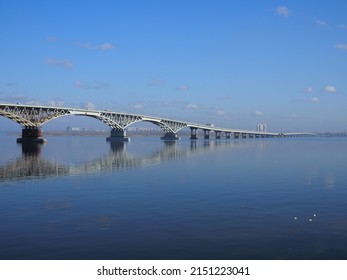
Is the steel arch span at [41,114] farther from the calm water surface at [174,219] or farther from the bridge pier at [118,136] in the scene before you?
the calm water surface at [174,219]

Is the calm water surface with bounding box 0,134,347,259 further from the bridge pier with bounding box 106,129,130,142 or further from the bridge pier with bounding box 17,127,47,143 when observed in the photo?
the bridge pier with bounding box 106,129,130,142

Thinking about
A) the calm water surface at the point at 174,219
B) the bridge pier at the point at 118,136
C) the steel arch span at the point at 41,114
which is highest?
the steel arch span at the point at 41,114

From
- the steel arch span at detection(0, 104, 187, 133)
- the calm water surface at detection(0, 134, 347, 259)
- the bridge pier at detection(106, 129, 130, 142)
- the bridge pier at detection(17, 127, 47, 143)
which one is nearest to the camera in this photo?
the calm water surface at detection(0, 134, 347, 259)

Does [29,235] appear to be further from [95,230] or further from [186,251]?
[186,251]

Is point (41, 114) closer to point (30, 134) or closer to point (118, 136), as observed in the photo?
point (30, 134)

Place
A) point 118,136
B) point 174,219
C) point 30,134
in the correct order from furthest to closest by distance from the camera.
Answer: point 118,136 → point 30,134 → point 174,219

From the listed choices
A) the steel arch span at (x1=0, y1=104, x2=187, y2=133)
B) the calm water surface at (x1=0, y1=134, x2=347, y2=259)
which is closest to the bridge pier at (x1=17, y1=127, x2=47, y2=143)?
the steel arch span at (x1=0, y1=104, x2=187, y2=133)

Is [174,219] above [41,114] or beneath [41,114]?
beneath

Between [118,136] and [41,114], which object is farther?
[118,136]

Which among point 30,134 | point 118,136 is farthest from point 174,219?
point 118,136

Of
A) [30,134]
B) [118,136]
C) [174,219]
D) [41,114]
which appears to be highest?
[41,114]

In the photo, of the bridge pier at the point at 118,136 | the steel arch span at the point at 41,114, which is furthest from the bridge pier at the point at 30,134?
the bridge pier at the point at 118,136
